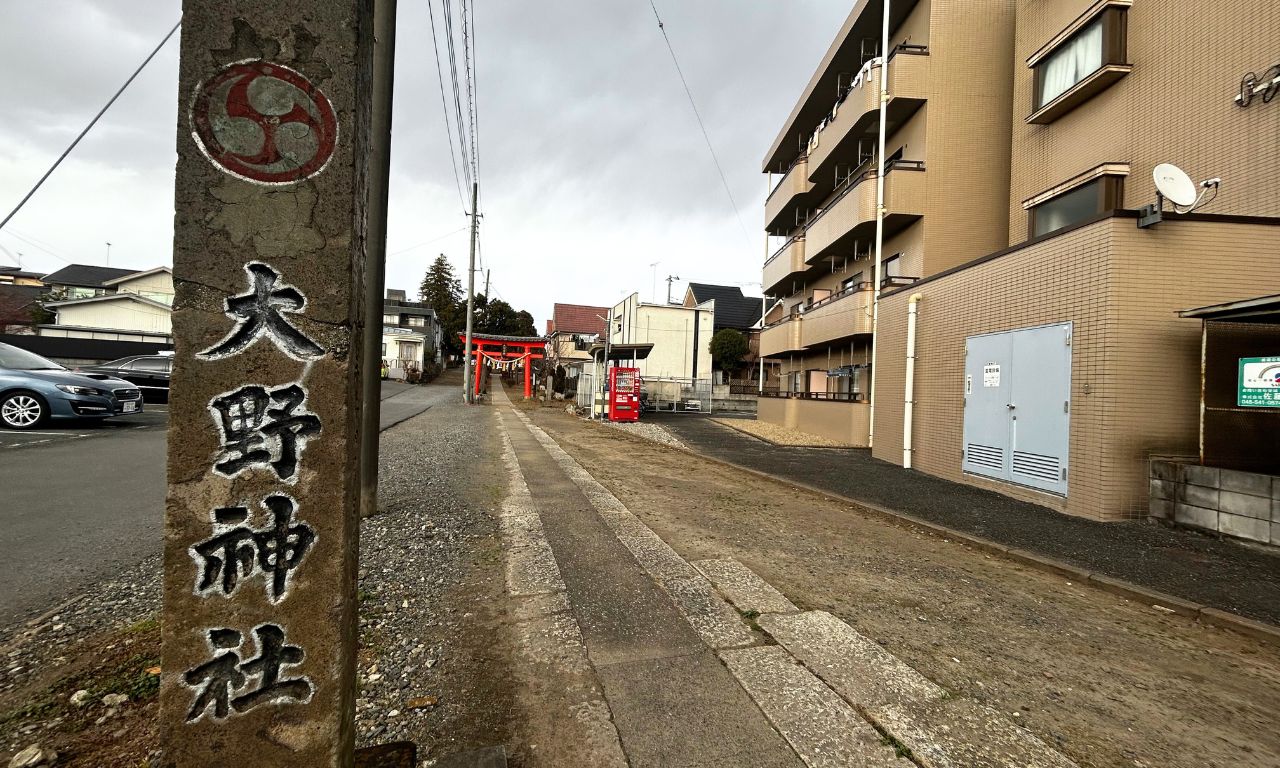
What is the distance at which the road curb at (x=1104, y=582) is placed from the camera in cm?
387

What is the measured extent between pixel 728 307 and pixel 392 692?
44555 mm

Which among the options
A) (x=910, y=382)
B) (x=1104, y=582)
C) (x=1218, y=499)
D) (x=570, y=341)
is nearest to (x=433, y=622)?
(x=1104, y=582)

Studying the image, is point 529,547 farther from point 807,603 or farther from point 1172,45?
point 1172,45

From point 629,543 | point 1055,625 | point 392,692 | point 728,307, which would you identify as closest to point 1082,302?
point 1055,625

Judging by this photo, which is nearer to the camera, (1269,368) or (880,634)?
(880,634)

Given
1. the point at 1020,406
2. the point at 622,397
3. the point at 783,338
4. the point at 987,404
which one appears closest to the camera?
the point at 1020,406

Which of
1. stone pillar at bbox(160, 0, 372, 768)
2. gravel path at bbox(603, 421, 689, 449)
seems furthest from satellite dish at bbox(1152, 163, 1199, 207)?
gravel path at bbox(603, 421, 689, 449)

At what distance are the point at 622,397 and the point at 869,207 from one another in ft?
34.5

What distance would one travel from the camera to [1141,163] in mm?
9016

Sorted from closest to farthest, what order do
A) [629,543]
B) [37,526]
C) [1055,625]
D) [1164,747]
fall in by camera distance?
1. [1164,747]
2. [1055,625]
3. [37,526]
4. [629,543]

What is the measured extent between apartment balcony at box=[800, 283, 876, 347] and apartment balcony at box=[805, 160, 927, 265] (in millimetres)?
1608

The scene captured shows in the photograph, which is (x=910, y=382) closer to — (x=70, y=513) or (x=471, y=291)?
(x=70, y=513)

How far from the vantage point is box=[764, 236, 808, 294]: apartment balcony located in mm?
19953

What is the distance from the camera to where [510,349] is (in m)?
39.3
